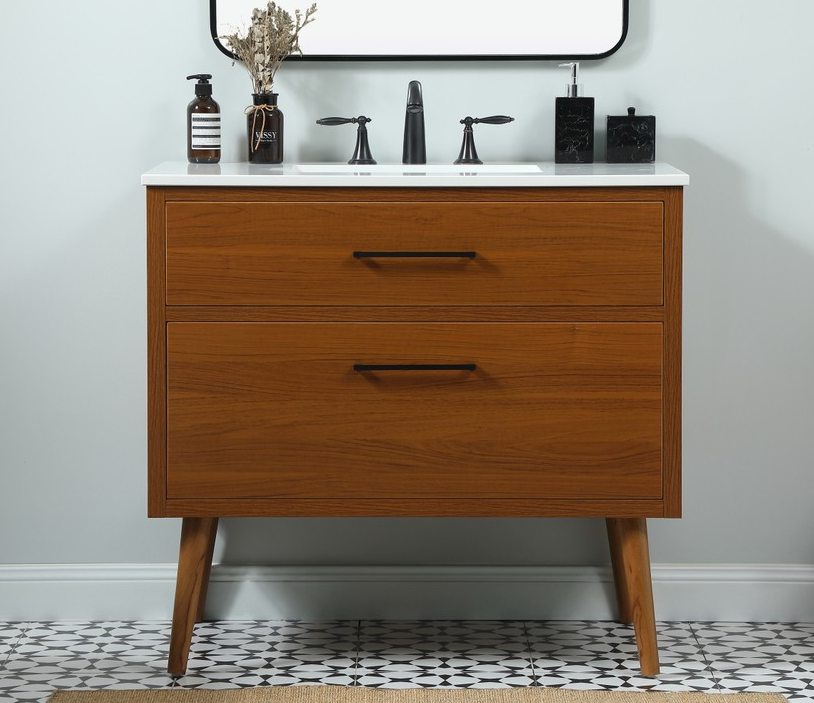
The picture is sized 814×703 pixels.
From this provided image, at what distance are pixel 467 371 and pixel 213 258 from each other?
44 centimetres

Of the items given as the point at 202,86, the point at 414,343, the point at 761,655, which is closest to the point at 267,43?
the point at 202,86

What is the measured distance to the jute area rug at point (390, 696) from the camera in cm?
179

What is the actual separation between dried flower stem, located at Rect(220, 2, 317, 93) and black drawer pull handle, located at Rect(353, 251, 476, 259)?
1.60ft

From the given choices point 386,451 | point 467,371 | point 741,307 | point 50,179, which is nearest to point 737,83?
point 741,307

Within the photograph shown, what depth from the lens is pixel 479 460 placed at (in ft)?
5.74

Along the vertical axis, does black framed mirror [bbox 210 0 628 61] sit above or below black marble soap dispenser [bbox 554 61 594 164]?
above

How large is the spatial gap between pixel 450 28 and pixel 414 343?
697 mm

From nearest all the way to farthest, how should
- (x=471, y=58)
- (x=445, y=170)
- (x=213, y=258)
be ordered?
(x=213, y=258), (x=445, y=170), (x=471, y=58)

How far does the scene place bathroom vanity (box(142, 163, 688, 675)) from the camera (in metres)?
1.70

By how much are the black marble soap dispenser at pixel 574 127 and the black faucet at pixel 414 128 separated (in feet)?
0.82

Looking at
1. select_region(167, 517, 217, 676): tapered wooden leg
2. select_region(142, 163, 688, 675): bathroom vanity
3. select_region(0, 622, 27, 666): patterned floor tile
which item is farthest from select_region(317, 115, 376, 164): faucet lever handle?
select_region(0, 622, 27, 666): patterned floor tile

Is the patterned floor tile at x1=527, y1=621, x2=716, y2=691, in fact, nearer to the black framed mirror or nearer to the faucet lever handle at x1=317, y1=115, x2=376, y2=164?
the faucet lever handle at x1=317, y1=115, x2=376, y2=164

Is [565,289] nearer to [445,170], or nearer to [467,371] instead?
[467,371]

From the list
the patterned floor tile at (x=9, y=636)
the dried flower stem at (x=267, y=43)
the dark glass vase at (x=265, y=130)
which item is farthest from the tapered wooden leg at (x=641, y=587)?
the patterned floor tile at (x=9, y=636)
